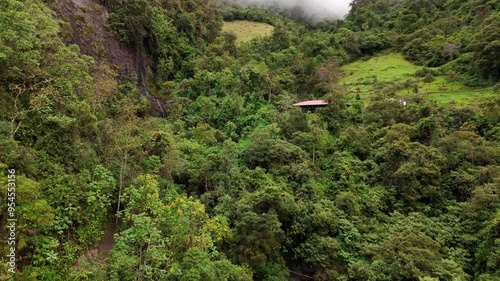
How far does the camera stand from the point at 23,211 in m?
9.79

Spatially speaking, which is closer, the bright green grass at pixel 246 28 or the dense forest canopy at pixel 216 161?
the dense forest canopy at pixel 216 161

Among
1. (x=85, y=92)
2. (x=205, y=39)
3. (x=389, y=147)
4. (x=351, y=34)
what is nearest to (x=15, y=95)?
(x=85, y=92)

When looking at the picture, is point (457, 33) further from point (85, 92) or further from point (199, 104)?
point (85, 92)

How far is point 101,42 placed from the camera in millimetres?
25328

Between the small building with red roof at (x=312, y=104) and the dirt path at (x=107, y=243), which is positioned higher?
the small building with red roof at (x=312, y=104)

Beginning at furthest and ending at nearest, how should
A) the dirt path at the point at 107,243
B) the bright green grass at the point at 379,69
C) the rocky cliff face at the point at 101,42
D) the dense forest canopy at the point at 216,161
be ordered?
the bright green grass at the point at 379,69 < the rocky cliff face at the point at 101,42 < the dirt path at the point at 107,243 < the dense forest canopy at the point at 216,161

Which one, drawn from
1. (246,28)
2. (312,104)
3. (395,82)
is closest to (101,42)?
(312,104)

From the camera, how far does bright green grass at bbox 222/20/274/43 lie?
55647 millimetres

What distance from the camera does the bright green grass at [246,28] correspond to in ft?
183

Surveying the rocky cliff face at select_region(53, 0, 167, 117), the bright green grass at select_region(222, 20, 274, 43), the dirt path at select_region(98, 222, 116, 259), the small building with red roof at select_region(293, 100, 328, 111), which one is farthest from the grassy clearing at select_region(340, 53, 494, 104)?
the dirt path at select_region(98, 222, 116, 259)

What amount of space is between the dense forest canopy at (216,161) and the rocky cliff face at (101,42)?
5.8 inches

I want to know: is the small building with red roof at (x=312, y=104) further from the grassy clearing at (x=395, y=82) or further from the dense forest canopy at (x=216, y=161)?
the grassy clearing at (x=395, y=82)

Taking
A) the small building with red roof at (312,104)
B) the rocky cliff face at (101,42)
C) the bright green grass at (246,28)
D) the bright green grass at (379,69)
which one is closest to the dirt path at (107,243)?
the rocky cliff face at (101,42)

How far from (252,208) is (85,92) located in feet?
31.9
